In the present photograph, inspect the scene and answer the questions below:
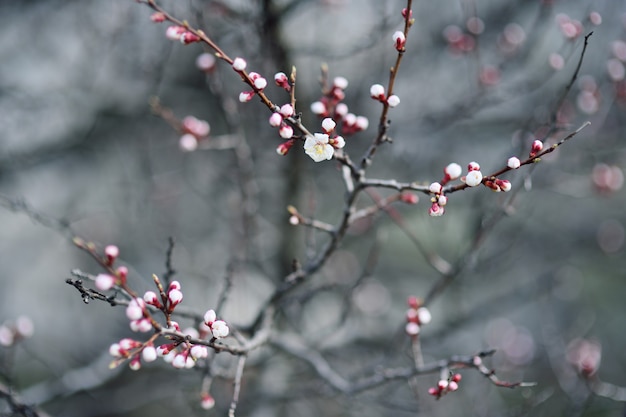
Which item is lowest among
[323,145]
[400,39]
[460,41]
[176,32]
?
[323,145]

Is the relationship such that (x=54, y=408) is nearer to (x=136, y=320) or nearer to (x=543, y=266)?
(x=136, y=320)

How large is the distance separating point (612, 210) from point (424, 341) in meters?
3.42

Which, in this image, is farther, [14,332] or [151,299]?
[14,332]

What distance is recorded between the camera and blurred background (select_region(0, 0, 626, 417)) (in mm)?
2773

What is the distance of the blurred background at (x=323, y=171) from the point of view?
2773 millimetres

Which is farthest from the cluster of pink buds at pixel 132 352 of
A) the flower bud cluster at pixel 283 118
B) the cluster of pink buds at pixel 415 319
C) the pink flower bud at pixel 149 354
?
the cluster of pink buds at pixel 415 319

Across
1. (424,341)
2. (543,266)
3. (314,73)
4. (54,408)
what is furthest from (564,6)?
(54,408)

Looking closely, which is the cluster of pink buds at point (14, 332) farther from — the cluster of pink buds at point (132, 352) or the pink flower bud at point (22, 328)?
the cluster of pink buds at point (132, 352)

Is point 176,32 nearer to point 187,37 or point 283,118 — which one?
point 187,37

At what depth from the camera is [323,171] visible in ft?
12.9

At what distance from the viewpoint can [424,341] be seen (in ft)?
10.7

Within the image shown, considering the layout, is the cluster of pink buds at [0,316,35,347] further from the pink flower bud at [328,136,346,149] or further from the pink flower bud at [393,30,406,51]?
the pink flower bud at [393,30,406,51]

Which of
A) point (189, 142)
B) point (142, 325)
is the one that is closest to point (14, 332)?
point (189, 142)

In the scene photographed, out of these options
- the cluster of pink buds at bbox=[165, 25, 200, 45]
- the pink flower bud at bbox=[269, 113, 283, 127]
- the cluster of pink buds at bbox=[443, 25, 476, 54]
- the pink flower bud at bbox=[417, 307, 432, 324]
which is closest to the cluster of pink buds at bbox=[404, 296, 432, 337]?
the pink flower bud at bbox=[417, 307, 432, 324]
